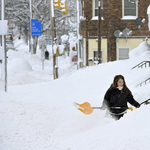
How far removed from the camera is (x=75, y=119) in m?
9.89

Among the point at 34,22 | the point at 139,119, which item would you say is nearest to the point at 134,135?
the point at 139,119

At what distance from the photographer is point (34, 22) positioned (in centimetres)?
3781

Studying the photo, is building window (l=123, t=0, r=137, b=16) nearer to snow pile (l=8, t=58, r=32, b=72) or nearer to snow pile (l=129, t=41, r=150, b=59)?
snow pile (l=129, t=41, r=150, b=59)

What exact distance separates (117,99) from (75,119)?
280 centimetres

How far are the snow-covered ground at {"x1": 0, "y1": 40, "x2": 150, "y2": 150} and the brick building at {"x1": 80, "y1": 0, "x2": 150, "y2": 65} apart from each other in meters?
6.01

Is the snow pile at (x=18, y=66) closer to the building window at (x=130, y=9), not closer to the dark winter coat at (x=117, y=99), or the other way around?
the building window at (x=130, y=9)

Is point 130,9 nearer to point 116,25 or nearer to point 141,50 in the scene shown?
point 116,25

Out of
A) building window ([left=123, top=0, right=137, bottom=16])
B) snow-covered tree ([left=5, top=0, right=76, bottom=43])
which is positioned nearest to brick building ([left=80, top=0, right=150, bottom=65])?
building window ([left=123, top=0, right=137, bottom=16])

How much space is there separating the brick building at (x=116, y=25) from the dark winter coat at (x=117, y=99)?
18031 mm

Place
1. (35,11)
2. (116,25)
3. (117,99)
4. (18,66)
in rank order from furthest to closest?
(35,11)
(18,66)
(116,25)
(117,99)

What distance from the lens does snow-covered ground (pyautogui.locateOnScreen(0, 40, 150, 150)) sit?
20.3 feet

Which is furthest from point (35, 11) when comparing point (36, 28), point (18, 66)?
point (18, 66)

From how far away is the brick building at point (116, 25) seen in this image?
24875 mm

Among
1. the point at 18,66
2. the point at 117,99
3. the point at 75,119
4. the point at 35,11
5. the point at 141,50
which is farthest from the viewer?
the point at 35,11
